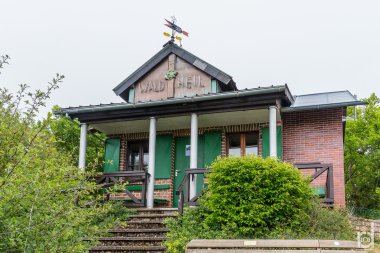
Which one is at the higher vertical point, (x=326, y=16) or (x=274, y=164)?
(x=326, y=16)

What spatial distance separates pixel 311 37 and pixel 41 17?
42.6ft

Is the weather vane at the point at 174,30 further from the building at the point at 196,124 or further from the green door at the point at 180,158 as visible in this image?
the green door at the point at 180,158

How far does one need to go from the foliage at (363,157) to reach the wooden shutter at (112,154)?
1330 cm

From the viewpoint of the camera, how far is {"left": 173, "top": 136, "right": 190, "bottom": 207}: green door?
43.2 feet

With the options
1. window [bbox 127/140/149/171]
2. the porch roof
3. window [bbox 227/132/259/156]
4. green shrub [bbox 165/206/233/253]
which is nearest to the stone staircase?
green shrub [bbox 165/206/233/253]

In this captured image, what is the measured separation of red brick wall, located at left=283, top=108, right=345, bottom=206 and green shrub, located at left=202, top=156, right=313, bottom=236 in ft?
10.5

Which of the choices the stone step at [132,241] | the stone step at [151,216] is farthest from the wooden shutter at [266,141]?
the stone step at [132,241]

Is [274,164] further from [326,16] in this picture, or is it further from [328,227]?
[326,16]

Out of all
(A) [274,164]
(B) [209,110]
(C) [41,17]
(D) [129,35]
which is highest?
(D) [129,35]

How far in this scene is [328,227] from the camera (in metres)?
8.38

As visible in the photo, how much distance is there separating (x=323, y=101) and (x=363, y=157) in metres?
12.1

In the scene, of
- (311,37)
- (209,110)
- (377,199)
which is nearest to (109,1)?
(209,110)

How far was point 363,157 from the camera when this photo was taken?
74.8ft

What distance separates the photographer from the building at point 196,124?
11406mm
